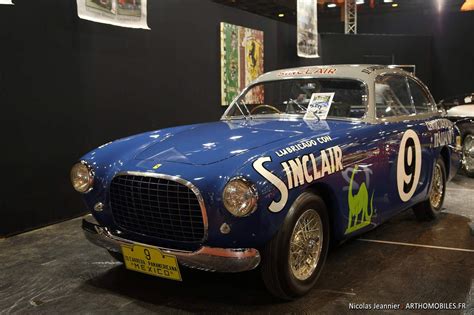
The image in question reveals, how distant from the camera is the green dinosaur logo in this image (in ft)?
10.5

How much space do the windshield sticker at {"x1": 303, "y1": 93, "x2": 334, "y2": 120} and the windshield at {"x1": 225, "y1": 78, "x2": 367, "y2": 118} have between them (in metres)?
0.03

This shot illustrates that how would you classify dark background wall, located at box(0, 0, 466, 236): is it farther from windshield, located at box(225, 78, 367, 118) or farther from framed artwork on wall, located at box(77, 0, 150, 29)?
windshield, located at box(225, 78, 367, 118)

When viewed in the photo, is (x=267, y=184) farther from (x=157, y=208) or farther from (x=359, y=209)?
(x=359, y=209)

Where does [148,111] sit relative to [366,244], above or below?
above

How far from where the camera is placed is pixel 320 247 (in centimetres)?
304

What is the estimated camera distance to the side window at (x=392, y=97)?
12.7ft

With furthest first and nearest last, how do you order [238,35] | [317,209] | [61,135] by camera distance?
[238,35]
[61,135]
[317,209]

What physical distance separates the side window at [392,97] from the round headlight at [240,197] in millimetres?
1701

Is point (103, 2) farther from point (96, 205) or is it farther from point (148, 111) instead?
point (96, 205)

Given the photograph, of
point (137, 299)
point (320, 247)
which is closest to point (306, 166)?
point (320, 247)

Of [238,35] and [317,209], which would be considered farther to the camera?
[238,35]

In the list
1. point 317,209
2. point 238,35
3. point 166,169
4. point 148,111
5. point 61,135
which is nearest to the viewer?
point 166,169

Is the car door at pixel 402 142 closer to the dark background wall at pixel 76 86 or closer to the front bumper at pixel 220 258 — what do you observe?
the front bumper at pixel 220 258

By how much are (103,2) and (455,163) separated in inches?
157
